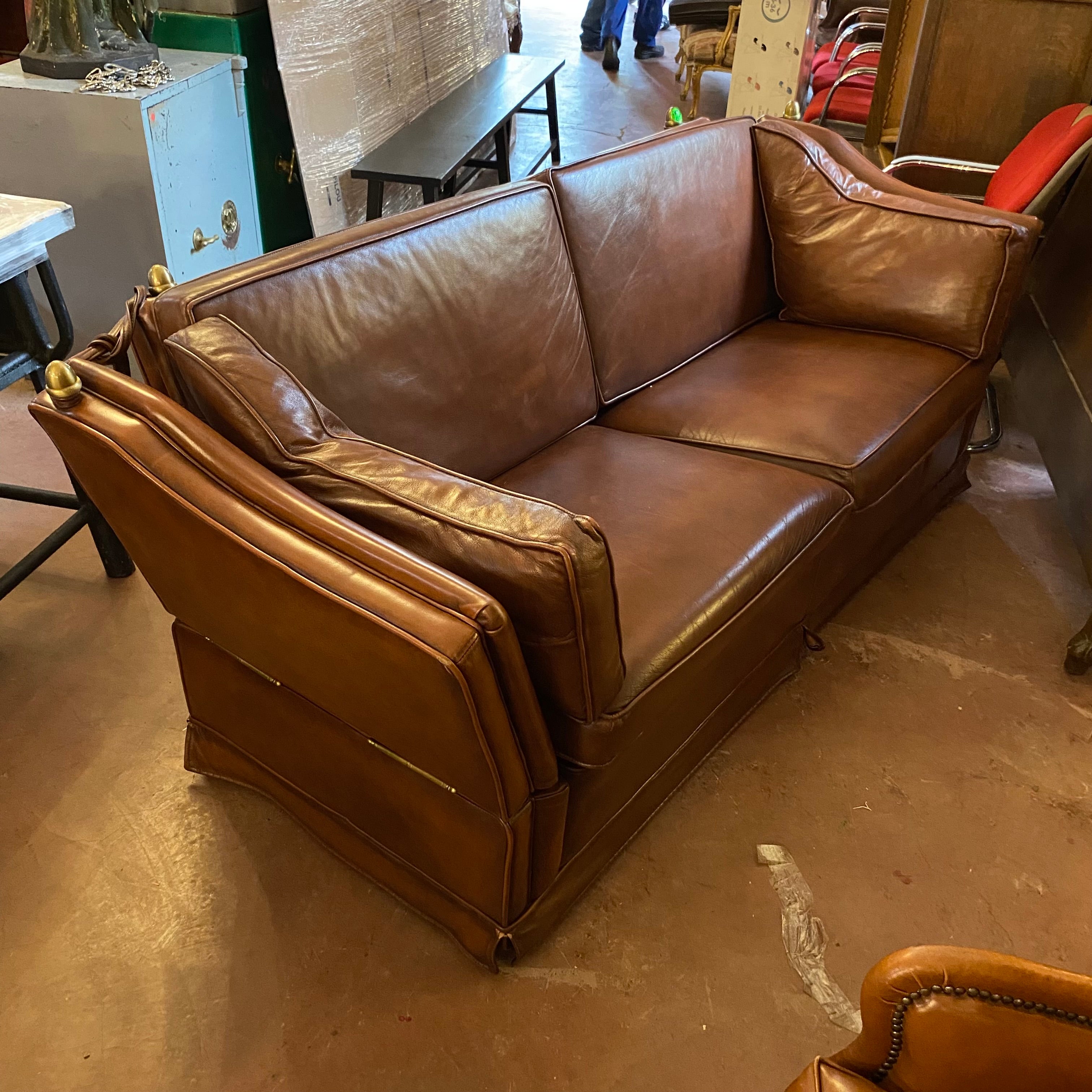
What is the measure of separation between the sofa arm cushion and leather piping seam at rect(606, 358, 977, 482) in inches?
10.6

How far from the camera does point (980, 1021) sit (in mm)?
696

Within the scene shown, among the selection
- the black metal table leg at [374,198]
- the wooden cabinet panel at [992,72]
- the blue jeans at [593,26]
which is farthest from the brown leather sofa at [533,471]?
the blue jeans at [593,26]

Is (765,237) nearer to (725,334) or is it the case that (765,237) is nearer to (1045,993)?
(725,334)

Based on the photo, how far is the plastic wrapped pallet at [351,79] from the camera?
2664 millimetres

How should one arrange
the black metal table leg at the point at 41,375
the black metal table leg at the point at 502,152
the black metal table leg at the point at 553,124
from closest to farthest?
the black metal table leg at the point at 41,375
the black metal table leg at the point at 502,152
the black metal table leg at the point at 553,124

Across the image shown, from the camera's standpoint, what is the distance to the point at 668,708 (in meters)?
1.32

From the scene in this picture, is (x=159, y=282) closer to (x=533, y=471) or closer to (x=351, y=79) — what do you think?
(x=533, y=471)

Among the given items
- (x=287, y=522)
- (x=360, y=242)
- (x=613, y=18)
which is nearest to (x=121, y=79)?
(x=360, y=242)

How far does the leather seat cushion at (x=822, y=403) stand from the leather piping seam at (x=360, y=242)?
1.55 ft

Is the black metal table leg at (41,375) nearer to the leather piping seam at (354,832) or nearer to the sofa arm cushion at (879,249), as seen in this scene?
the leather piping seam at (354,832)

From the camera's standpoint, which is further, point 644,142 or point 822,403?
point 644,142

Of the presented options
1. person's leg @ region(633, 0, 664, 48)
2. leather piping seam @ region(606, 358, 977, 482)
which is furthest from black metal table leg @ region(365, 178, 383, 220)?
person's leg @ region(633, 0, 664, 48)

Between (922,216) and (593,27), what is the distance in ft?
16.5

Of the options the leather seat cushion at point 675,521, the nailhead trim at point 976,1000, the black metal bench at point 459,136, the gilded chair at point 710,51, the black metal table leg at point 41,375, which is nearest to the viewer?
the nailhead trim at point 976,1000
